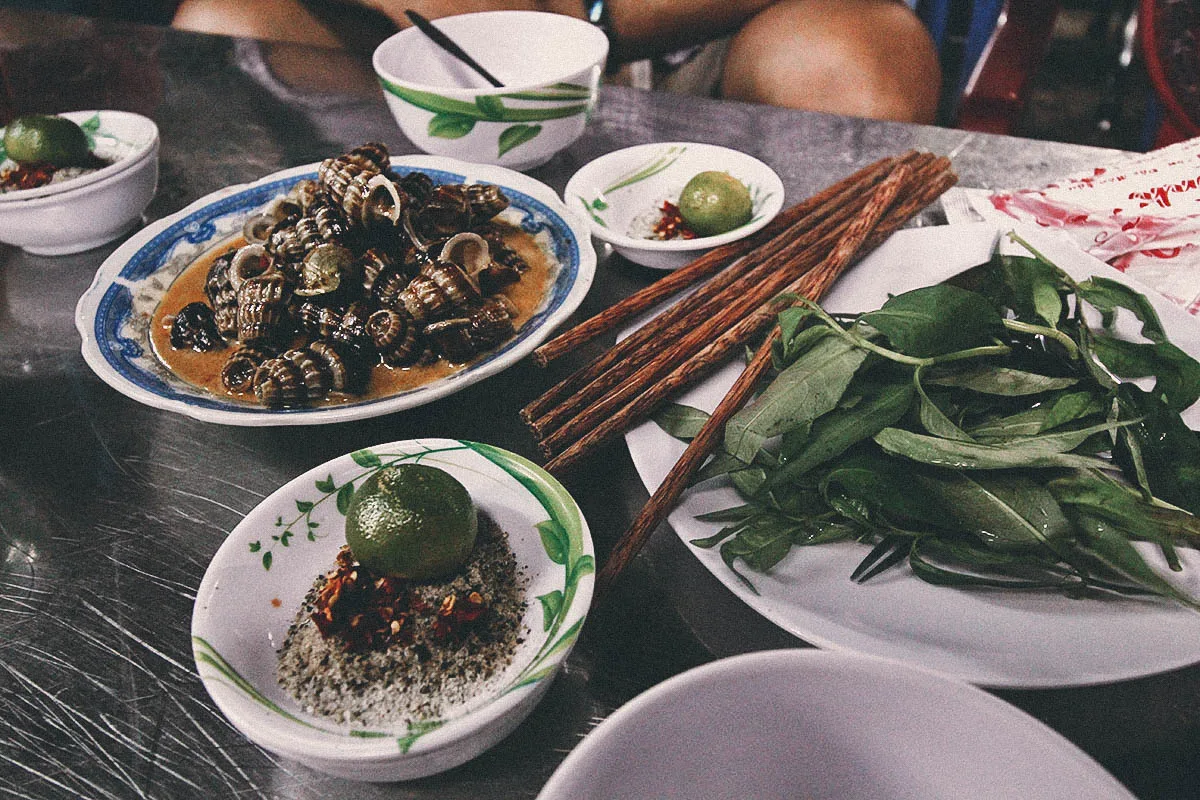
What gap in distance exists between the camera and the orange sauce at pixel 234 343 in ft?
3.22

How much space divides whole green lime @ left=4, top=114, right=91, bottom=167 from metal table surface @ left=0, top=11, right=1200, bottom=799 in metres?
0.17

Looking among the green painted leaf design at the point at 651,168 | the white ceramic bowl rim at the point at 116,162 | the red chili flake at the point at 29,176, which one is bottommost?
the red chili flake at the point at 29,176

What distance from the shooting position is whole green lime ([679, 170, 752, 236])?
125 centimetres

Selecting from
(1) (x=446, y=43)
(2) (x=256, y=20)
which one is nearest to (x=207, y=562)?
(1) (x=446, y=43)

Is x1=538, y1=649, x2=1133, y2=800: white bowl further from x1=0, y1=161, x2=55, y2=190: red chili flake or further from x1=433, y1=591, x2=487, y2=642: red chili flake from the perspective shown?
x1=0, y1=161, x2=55, y2=190: red chili flake

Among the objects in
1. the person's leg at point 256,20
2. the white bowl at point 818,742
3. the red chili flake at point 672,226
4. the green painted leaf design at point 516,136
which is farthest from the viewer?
the person's leg at point 256,20

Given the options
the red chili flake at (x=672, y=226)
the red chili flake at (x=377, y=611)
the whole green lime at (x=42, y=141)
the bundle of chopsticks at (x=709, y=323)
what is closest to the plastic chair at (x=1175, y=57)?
the bundle of chopsticks at (x=709, y=323)

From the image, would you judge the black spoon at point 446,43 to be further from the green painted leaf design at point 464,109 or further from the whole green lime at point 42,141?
the whole green lime at point 42,141

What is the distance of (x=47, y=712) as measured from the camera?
76 centimetres

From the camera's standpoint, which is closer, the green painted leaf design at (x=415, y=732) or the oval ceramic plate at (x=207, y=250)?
Result: the green painted leaf design at (x=415, y=732)

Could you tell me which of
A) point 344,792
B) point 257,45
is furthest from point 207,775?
point 257,45

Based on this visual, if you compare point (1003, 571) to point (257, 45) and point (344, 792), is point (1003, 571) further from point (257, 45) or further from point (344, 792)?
point (257, 45)

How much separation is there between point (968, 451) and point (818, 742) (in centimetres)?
36

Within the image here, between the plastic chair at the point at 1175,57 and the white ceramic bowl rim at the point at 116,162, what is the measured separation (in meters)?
2.21
